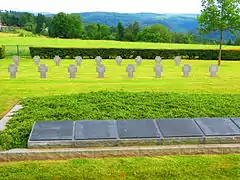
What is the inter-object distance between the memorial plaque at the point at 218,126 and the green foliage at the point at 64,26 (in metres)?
72.7

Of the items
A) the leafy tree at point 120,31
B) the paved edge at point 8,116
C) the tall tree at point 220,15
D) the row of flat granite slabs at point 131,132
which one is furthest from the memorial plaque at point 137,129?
the leafy tree at point 120,31

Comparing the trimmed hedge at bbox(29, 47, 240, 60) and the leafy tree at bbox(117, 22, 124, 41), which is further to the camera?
the leafy tree at bbox(117, 22, 124, 41)

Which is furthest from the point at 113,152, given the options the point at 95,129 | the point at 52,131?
the point at 52,131

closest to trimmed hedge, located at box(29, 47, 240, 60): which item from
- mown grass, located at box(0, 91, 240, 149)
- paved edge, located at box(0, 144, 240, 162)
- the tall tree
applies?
the tall tree

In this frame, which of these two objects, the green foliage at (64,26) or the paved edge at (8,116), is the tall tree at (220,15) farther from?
the green foliage at (64,26)

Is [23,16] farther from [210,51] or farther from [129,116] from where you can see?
[129,116]

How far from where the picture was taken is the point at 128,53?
2928cm

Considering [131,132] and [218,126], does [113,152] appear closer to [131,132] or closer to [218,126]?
[131,132]

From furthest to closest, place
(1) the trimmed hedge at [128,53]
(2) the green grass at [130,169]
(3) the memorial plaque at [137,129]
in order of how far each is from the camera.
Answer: (1) the trimmed hedge at [128,53]
(3) the memorial plaque at [137,129]
(2) the green grass at [130,169]

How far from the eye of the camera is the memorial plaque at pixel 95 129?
5625 mm

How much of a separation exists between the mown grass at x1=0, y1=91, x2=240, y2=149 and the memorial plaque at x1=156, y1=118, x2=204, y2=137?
0.44m

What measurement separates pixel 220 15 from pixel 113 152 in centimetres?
2016

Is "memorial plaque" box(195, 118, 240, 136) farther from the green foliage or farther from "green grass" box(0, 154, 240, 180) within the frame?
→ the green foliage

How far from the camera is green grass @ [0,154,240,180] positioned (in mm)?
4855
